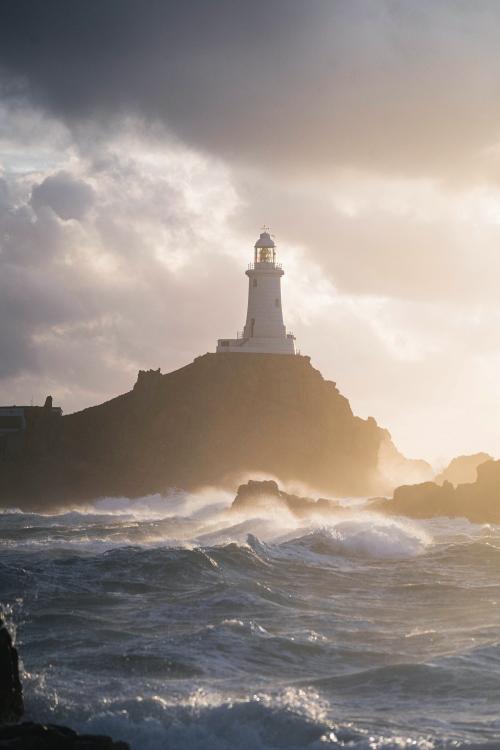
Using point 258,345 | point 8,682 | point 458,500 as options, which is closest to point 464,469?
point 258,345

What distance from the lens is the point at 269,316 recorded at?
70.6m

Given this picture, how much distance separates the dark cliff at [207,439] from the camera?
69000mm

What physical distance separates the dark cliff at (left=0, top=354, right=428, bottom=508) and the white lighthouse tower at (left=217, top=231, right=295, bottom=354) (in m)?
0.79

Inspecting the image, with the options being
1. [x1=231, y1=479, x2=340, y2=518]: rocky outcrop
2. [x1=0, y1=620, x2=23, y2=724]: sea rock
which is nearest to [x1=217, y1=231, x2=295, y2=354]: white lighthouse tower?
[x1=231, y1=479, x2=340, y2=518]: rocky outcrop

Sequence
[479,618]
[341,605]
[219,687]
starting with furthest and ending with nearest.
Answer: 1. [341,605]
2. [479,618]
3. [219,687]

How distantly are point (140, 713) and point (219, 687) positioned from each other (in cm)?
197

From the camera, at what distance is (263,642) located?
19.4 meters

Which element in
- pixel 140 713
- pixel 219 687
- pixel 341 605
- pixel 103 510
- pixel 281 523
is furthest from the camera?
pixel 103 510

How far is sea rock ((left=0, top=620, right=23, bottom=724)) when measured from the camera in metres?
13.3

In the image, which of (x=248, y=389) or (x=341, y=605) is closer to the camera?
(x=341, y=605)

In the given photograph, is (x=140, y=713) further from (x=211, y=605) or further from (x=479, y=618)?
(x=479, y=618)

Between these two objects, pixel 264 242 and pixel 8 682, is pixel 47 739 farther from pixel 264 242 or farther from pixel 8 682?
pixel 264 242

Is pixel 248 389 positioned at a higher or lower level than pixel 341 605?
higher

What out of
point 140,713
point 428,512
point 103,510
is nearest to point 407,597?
point 140,713
